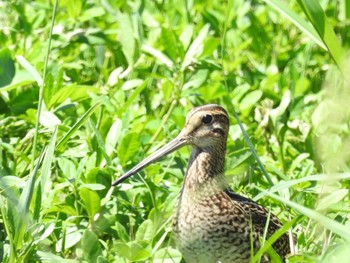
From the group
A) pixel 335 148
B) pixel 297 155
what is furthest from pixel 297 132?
pixel 335 148

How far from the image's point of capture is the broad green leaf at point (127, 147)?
162 inches

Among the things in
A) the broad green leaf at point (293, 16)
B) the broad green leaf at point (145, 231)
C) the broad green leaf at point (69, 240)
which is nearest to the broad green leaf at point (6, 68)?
the broad green leaf at point (69, 240)

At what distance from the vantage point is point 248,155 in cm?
414

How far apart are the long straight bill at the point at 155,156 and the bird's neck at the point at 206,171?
4.5 inches

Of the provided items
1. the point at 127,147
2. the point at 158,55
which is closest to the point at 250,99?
the point at 158,55

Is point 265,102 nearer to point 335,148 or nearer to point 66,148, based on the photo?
point 335,148

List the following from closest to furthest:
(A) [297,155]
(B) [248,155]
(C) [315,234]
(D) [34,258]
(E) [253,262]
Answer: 1. (E) [253,262]
2. (D) [34,258]
3. (C) [315,234]
4. (B) [248,155]
5. (A) [297,155]

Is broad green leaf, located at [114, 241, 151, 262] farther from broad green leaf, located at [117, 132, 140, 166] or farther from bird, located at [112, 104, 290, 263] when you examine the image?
broad green leaf, located at [117, 132, 140, 166]

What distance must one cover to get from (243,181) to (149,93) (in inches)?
42.5

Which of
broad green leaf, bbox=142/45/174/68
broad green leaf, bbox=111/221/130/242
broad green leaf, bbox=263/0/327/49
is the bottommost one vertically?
broad green leaf, bbox=111/221/130/242

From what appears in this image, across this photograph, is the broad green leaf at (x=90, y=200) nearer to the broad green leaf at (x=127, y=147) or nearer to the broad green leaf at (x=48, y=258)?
the broad green leaf at (x=127, y=147)

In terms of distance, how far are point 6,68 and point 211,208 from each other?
1211 millimetres

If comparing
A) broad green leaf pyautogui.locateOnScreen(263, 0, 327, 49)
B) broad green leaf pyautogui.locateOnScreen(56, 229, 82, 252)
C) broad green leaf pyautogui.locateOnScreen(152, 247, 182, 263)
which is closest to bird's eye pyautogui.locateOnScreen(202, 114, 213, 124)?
broad green leaf pyautogui.locateOnScreen(152, 247, 182, 263)

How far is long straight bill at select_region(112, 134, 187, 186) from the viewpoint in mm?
3955
